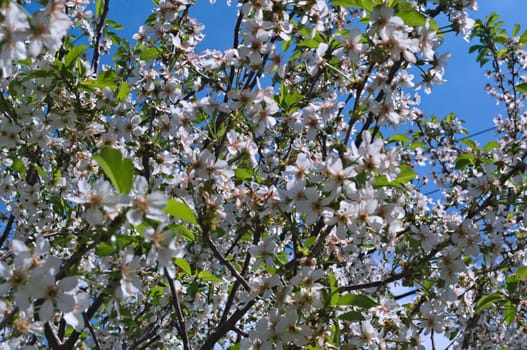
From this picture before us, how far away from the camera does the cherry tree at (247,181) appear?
1878 millimetres

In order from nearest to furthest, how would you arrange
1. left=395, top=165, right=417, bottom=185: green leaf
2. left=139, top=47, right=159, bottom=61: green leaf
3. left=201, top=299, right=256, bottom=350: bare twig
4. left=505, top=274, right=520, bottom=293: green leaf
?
left=395, top=165, right=417, bottom=185: green leaf → left=201, top=299, right=256, bottom=350: bare twig → left=505, top=274, right=520, bottom=293: green leaf → left=139, top=47, right=159, bottom=61: green leaf

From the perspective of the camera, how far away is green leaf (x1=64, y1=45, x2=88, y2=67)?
2.86m

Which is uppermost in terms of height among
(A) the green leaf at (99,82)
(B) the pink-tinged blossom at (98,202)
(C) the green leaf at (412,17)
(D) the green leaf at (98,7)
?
(D) the green leaf at (98,7)

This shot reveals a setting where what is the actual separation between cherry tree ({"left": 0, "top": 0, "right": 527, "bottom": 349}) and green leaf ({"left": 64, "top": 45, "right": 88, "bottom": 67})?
11 millimetres

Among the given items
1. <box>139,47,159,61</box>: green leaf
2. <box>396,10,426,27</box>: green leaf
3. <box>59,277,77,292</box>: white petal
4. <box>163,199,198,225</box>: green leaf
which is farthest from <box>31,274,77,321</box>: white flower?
<box>139,47,159,61</box>: green leaf

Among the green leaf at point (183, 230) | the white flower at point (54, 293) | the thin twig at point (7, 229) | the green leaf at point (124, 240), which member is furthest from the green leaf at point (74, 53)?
the thin twig at point (7, 229)

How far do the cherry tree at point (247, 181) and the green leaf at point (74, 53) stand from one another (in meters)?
0.01

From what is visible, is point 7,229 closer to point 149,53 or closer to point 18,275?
point 149,53

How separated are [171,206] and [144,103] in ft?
5.57

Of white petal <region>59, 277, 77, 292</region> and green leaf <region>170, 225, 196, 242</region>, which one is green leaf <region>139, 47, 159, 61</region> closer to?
green leaf <region>170, 225, 196, 242</region>

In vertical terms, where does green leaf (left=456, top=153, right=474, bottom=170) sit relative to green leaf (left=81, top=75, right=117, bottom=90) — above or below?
above

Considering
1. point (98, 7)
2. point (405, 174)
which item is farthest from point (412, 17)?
point (98, 7)

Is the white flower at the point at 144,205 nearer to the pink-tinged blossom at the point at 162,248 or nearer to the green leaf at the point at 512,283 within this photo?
the pink-tinged blossom at the point at 162,248

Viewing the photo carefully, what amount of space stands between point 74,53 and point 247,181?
129cm
